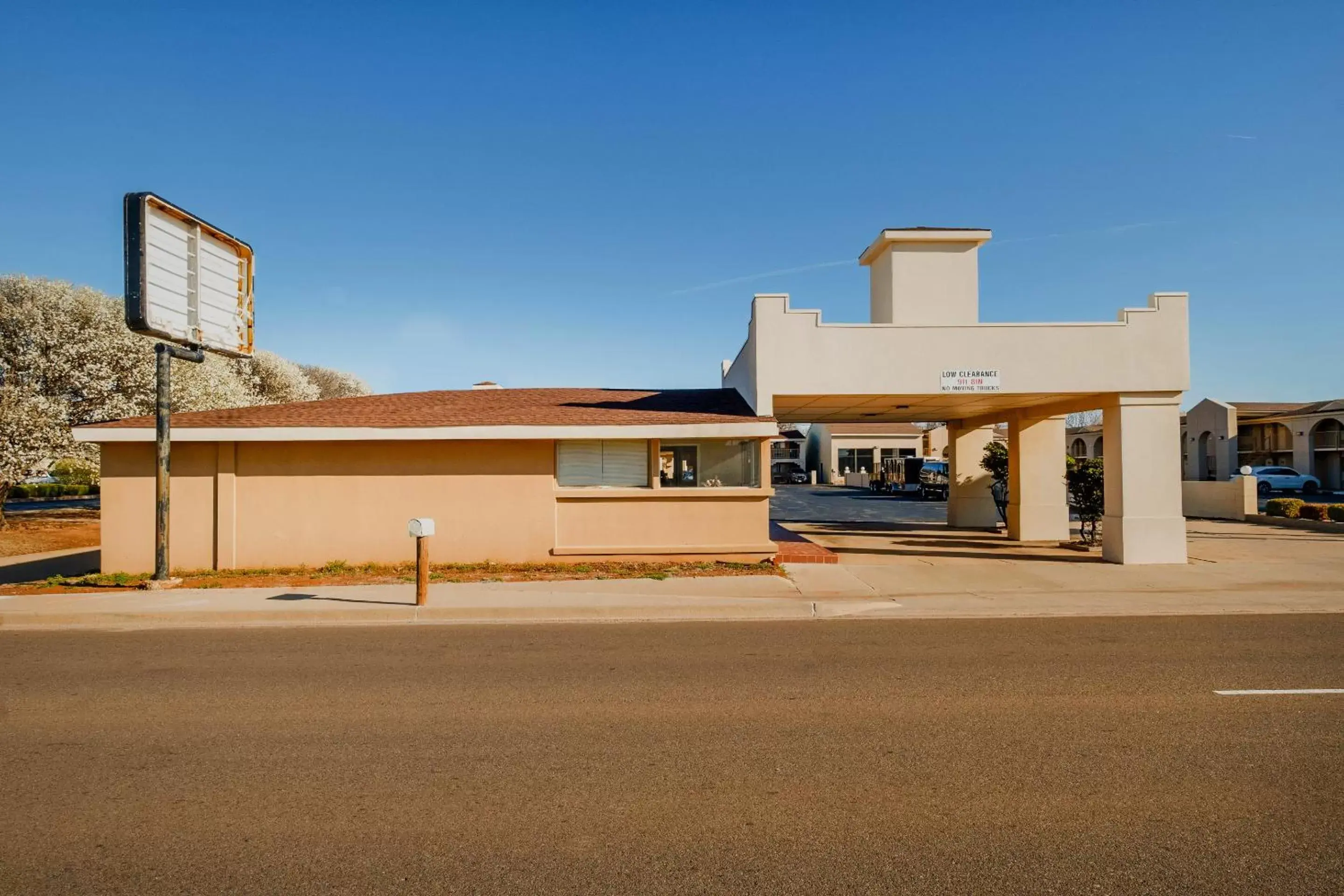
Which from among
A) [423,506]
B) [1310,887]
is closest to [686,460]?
[423,506]

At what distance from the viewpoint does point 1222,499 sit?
88.7 ft

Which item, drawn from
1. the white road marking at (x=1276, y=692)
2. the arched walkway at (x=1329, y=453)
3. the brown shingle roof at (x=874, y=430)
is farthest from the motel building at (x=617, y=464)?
the brown shingle roof at (x=874, y=430)

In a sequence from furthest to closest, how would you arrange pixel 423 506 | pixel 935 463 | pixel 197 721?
1. pixel 935 463
2. pixel 423 506
3. pixel 197 721

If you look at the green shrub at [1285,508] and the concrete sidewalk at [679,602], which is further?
the green shrub at [1285,508]

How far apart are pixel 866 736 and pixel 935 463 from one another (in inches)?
1900

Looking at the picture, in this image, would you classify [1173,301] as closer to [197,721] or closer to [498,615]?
[498,615]

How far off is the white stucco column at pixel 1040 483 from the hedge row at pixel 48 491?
167ft

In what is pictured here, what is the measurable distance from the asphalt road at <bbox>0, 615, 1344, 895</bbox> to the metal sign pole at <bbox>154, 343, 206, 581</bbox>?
4.47 metres

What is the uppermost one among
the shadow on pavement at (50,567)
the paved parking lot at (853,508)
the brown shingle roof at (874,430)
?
the brown shingle roof at (874,430)

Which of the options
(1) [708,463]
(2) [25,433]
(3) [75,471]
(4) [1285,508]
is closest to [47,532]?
(2) [25,433]

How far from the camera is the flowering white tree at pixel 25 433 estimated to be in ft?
78.2

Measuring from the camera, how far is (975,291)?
55.7ft

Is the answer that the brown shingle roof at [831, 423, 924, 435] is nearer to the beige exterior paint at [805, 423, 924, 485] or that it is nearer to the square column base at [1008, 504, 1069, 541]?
the beige exterior paint at [805, 423, 924, 485]

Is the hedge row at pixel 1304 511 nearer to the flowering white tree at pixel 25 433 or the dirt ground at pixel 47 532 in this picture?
the dirt ground at pixel 47 532
